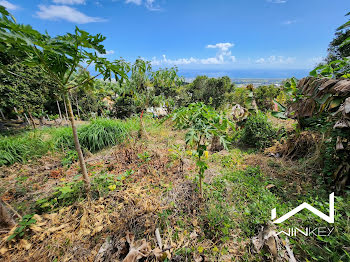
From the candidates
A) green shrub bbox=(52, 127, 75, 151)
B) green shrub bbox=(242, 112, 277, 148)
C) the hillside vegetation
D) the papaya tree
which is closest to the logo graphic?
the hillside vegetation

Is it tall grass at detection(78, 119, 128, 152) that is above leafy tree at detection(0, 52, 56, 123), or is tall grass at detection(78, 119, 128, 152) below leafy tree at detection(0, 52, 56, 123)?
below

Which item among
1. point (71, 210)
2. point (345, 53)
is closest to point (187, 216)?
point (71, 210)

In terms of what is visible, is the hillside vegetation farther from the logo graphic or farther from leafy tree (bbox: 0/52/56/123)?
leafy tree (bbox: 0/52/56/123)

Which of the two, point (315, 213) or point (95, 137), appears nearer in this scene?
point (315, 213)

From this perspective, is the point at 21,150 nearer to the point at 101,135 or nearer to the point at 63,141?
the point at 63,141

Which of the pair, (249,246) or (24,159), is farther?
(24,159)

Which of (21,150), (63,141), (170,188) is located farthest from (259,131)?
(21,150)

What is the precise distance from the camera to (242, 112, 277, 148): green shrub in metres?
4.17

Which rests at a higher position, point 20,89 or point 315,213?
point 20,89

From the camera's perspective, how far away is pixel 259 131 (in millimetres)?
4242

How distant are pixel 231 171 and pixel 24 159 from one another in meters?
5.14

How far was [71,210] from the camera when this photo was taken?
79.7 inches

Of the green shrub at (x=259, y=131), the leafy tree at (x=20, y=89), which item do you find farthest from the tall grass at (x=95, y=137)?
the green shrub at (x=259, y=131)

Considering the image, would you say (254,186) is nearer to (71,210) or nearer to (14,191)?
(71,210)
